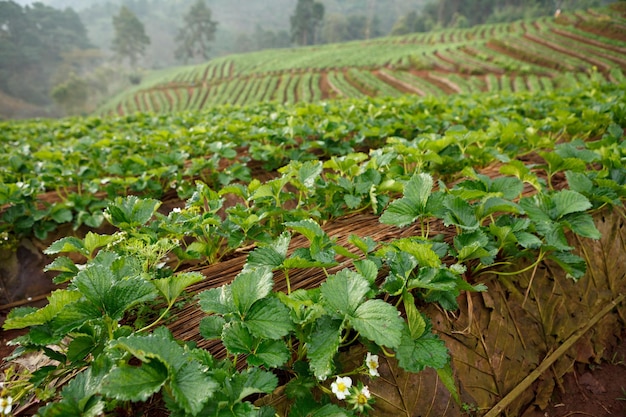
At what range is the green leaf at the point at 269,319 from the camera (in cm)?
80

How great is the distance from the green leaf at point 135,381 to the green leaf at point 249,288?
0.21m

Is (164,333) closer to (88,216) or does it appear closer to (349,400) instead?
(349,400)

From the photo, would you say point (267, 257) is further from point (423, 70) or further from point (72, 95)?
point (72, 95)

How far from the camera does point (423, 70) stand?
76.2ft

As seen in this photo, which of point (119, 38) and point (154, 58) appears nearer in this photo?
point (119, 38)

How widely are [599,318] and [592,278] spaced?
17cm

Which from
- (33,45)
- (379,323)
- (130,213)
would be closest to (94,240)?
(130,213)

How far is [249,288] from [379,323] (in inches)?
13.1

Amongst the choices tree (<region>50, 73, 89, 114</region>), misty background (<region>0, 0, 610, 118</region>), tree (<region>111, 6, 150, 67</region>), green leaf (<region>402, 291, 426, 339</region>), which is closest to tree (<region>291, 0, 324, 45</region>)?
misty background (<region>0, 0, 610, 118</region>)

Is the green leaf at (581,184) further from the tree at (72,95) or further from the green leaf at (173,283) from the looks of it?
the tree at (72,95)

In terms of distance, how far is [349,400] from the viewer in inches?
31.5

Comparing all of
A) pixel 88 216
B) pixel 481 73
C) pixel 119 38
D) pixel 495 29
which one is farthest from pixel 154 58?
pixel 88 216

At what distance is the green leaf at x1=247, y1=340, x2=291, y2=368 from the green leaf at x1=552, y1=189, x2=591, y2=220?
3.78 ft

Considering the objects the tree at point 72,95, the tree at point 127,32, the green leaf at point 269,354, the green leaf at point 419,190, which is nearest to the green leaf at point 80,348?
the green leaf at point 269,354
